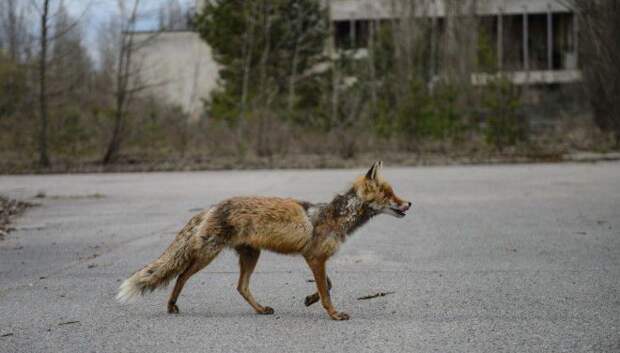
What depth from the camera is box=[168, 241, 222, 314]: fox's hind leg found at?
6.74m

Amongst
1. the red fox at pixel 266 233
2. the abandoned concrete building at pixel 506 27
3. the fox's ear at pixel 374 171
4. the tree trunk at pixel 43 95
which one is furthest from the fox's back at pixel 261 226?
the abandoned concrete building at pixel 506 27

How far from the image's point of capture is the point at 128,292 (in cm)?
662

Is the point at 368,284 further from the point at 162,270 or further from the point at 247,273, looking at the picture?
the point at 162,270

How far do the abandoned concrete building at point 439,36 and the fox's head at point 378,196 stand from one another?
3173cm

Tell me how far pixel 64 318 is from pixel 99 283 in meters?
1.64

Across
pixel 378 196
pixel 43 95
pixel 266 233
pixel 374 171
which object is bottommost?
pixel 266 233

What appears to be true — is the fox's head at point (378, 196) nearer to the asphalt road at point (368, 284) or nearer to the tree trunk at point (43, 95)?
the asphalt road at point (368, 284)

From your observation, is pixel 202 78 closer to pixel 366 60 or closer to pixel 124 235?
pixel 366 60

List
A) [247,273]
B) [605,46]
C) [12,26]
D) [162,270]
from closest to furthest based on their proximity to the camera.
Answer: [162,270]
[247,273]
[605,46]
[12,26]

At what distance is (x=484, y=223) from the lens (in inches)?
500

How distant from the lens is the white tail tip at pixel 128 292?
6582 millimetres

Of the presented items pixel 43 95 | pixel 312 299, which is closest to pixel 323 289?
pixel 312 299

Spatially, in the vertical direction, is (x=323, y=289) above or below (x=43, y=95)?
below

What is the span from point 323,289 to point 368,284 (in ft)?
5.22
